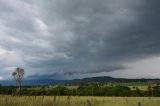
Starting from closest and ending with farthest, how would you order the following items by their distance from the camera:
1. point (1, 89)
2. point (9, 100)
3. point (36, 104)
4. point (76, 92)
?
point (36, 104), point (9, 100), point (1, 89), point (76, 92)

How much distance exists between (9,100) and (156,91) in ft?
212

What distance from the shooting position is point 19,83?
113 m

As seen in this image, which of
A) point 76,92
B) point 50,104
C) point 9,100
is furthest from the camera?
point 76,92

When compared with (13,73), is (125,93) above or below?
below

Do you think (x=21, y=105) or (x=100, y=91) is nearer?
(x=21, y=105)

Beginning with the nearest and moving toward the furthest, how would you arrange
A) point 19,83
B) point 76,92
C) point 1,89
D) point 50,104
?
point 50,104, point 1,89, point 76,92, point 19,83

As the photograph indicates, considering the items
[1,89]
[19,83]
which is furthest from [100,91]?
[19,83]

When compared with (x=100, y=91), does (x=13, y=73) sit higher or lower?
higher

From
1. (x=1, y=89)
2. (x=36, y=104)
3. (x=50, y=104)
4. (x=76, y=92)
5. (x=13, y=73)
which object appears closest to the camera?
(x=36, y=104)

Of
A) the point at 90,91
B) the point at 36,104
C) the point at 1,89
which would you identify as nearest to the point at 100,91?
the point at 90,91

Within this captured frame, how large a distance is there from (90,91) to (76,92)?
13.5 ft

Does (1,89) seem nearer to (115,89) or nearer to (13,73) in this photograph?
(115,89)

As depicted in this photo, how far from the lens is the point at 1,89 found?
7494 centimetres

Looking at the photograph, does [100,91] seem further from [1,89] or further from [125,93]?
[1,89]
